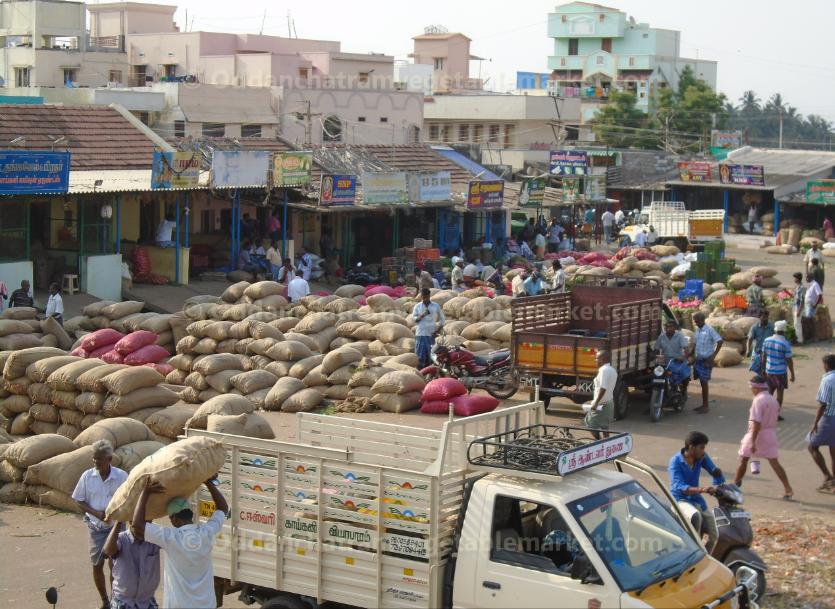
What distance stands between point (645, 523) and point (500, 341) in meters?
11.0

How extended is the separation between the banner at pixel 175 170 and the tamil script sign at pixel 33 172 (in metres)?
2.48

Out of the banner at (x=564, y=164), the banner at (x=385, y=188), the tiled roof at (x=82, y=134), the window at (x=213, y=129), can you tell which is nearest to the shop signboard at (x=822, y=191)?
the banner at (x=564, y=164)

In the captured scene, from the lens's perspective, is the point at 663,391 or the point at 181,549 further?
the point at 663,391

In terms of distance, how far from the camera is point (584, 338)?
14766 mm

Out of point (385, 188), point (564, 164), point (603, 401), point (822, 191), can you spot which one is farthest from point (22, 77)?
point (603, 401)

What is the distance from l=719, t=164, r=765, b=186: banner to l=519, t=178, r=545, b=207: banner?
11.3 meters

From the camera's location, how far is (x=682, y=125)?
78.7 m

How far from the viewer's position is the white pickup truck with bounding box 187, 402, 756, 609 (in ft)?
21.7

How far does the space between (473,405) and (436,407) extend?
63 cm

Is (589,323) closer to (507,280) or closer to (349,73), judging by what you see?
(507,280)

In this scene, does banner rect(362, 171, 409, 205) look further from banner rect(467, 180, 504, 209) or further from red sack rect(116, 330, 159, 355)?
red sack rect(116, 330, 159, 355)

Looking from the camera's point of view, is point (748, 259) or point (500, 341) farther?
point (748, 259)

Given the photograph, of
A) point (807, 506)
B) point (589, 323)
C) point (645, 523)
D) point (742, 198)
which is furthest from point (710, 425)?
point (742, 198)

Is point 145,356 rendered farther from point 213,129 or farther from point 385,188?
point 213,129
